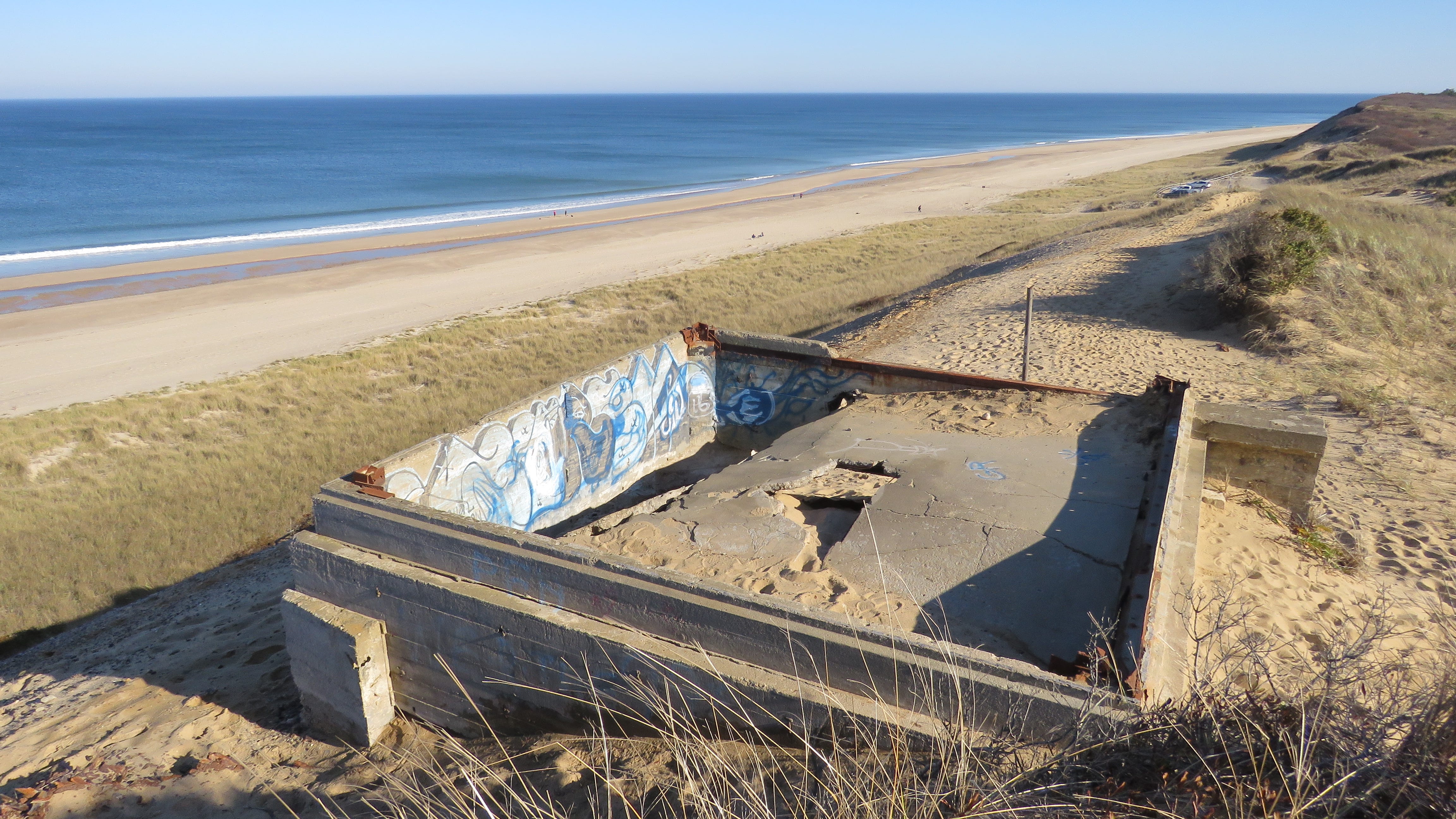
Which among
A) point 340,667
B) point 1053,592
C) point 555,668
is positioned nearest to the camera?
point 555,668

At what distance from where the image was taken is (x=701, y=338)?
36.1 feet

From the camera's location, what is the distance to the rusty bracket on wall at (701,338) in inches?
430

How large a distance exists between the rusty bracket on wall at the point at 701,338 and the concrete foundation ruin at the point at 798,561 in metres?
1.02

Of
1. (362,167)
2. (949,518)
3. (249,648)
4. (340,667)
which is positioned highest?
(362,167)

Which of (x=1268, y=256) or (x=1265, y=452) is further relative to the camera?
(x=1268, y=256)

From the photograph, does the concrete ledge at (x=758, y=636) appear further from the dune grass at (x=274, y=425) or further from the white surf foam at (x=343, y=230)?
the white surf foam at (x=343, y=230)

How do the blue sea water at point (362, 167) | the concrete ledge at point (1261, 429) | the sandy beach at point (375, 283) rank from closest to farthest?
1. the concrete ledge at point (1261, 429)
2. the sandy beach at point (375, 283)
3. the blue sea water at point (362, 167)

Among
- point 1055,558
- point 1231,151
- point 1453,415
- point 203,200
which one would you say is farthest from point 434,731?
point 1231,151

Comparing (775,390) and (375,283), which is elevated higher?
(775,390)

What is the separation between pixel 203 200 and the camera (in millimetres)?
49000

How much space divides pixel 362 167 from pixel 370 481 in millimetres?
72048

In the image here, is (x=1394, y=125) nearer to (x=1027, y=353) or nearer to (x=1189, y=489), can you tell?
(x=1027, y=353)

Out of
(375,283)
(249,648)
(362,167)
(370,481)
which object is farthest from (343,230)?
(370,481)

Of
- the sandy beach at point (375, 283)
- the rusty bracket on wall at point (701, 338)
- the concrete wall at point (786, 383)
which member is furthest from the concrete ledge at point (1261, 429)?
the sandy beach at point (375, 283)
